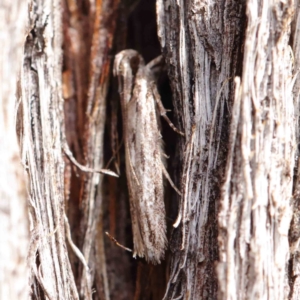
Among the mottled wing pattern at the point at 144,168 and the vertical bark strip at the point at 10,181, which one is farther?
the mottled wing pattern at the point at 144,168

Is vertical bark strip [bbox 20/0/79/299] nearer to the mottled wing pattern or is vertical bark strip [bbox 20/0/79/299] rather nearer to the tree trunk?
the tree trunk

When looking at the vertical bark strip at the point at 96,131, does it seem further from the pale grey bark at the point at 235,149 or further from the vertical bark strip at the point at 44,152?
the pale grey bark at the point at 235,149

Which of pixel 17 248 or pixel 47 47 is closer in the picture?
pixel 17 248

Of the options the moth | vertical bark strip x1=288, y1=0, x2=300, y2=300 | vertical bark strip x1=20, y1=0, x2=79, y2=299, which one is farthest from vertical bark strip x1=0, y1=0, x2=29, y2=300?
vertical bark strip x1=288, y1=0, x2=300, y2=300

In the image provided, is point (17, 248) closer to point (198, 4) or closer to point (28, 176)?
point (28, 176)

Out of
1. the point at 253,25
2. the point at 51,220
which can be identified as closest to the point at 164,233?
the point at 51,220

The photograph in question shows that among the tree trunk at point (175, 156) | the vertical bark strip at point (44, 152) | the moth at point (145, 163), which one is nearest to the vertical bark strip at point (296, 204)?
the tree trunk at point (175, 156)
